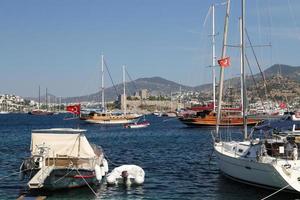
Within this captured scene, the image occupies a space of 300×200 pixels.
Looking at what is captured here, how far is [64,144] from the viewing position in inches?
1215

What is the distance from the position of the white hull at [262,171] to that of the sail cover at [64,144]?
802cm

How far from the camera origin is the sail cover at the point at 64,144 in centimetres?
3070

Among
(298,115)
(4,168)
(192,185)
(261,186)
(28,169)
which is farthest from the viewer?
(298,115)

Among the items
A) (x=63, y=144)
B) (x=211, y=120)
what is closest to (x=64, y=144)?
(x=63, y=144)

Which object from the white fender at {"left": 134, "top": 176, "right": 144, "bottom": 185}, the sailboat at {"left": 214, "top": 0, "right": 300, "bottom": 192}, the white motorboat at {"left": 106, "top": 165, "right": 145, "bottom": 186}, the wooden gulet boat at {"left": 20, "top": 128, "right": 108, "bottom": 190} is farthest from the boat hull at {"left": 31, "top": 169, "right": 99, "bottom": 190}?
the sailboat at {"left": 214, "top": 0, "right": 300, "bottom": 192}

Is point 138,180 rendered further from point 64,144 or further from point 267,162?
point 267,162

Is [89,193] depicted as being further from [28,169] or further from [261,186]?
[261,186]

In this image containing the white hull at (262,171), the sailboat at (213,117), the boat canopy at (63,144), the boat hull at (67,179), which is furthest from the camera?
the sailboat at (213,117)

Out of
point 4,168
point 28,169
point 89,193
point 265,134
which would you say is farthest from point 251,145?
point 4,168

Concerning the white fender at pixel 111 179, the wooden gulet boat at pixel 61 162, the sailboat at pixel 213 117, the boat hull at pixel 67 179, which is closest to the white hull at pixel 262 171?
the white fender at pixel 111 179

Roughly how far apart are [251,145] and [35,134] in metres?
12.5

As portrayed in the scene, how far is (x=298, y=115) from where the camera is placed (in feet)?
161

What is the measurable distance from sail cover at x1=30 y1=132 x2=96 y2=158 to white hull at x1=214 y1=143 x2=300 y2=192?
802 cm

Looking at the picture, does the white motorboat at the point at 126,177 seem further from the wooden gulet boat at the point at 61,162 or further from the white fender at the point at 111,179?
the wooden gulet boat at the point at 61,162
